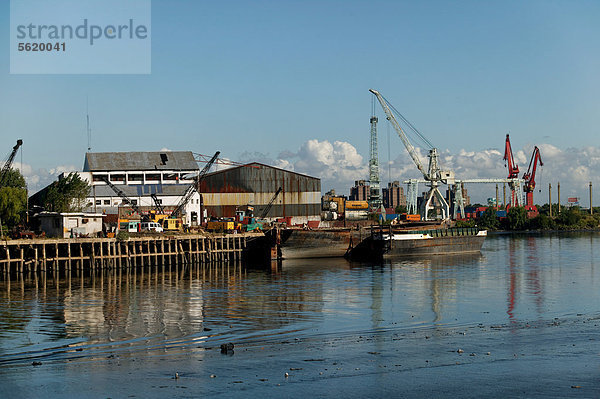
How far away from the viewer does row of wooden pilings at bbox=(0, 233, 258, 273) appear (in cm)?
6631

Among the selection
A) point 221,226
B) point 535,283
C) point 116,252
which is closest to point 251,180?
point 221,226

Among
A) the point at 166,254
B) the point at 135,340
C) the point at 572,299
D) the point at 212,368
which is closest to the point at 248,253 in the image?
the point at 166,254

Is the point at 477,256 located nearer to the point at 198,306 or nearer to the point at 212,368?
the point at 198,306

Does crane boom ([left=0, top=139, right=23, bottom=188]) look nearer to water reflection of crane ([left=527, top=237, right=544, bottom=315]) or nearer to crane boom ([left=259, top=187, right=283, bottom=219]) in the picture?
crane boom ([left=259, top=187, right=283, bottom=219])

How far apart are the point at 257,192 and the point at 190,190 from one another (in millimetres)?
9336

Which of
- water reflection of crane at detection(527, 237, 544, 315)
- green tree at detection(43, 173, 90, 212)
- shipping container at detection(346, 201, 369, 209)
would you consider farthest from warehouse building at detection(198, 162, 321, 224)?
shipping container at detection(346, 201, 369, 209)

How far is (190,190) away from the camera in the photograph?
308 feet

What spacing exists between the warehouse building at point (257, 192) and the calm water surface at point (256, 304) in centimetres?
2613

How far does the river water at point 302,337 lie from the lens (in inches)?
906

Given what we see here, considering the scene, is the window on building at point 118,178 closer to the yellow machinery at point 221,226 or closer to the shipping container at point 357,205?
the yellow machinery at point 221,226

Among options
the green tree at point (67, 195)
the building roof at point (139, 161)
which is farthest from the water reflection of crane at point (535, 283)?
the green tree at point (67, 195)

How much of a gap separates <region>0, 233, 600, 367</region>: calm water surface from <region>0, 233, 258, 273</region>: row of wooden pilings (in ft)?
15.9

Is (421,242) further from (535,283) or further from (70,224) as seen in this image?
(70,224)

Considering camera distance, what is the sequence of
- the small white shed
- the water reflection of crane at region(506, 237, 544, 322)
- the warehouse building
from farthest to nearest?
the warehouse building < the small white shed < the water reflection of crane at region(506, 237, 544, 322)
